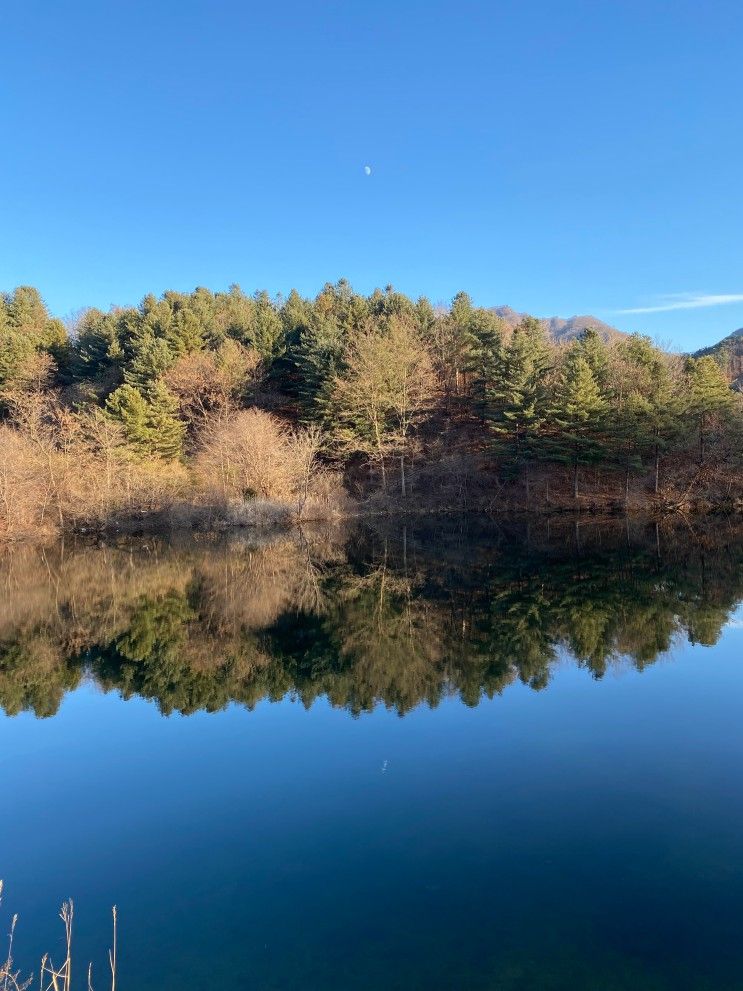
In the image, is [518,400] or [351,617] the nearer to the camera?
[351,617]

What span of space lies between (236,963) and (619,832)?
4.27 meters

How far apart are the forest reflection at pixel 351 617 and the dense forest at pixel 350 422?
865 cm

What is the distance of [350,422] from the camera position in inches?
1783

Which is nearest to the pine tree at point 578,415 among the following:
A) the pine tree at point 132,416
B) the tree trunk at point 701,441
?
the tree trunk at point 701,441

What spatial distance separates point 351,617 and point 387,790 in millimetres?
9222

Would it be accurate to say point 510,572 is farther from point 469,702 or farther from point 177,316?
point 177,316

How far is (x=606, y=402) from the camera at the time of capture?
129 ft

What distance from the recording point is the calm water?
227 inches

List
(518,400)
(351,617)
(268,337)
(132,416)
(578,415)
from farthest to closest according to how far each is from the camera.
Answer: (268,337) → (518,400) → (132,416) → (578,415) → (351,617)

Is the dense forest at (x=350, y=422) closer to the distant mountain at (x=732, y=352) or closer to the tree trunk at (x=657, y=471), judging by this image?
the tree trunk at (x=657, y=471)

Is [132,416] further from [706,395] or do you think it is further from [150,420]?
[706,395]

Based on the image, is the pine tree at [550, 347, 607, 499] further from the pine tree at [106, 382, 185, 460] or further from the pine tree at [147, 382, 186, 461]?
the pine tree at [106, 382, 185, 460]

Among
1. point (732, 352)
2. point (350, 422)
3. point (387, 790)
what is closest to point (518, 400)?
point (350, 422)

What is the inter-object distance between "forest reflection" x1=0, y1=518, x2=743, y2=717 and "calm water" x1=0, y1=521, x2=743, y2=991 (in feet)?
0.35
